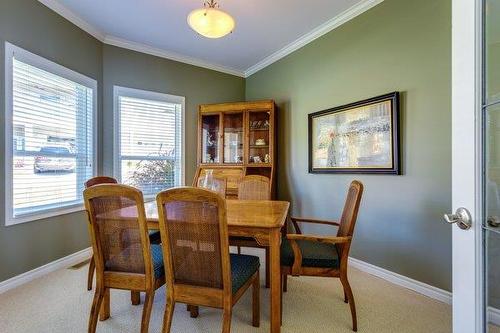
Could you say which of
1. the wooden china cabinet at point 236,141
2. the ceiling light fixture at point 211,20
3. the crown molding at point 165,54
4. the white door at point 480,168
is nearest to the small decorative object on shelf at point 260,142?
the wooden china cabinet at point 236,141

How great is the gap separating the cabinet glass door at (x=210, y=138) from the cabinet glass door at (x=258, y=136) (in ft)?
1.82

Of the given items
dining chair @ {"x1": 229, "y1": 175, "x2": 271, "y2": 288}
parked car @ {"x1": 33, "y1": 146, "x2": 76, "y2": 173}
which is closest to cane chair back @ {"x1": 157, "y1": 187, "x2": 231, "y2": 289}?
dining chair @ {"x1": 229, "y1": 175, "x2": 271, "y2": 288}

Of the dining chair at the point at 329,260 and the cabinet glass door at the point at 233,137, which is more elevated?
the cabinet glass door at the point at 233,137

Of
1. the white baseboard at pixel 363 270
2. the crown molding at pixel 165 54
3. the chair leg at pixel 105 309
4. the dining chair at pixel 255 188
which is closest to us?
the chair leg at pixel 105 309

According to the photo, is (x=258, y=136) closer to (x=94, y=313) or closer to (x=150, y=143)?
(x=150, y=143)

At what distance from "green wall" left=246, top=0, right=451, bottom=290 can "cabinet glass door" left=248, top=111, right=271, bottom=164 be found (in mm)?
746

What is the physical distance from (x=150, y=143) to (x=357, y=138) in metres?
Answer: 2.85

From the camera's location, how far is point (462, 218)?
89cm

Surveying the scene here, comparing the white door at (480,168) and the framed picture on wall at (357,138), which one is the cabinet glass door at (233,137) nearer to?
the framed picture on wall at (357,138)

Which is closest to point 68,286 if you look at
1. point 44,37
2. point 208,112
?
point 44,37

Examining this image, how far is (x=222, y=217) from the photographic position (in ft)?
4.29

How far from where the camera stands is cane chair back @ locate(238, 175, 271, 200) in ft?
9.25

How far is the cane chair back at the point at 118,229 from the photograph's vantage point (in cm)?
146

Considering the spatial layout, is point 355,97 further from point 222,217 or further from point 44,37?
point 44,37
